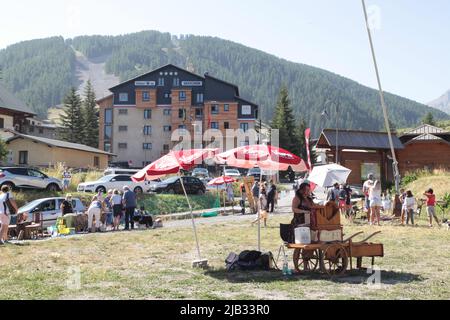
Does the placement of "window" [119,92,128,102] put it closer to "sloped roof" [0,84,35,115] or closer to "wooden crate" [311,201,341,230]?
"sloped roof" [0,84,35,115]

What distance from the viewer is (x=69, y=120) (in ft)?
289

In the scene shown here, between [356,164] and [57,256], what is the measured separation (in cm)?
3421

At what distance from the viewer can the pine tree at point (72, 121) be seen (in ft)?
283

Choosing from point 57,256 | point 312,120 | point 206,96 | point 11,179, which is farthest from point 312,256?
point 312,120

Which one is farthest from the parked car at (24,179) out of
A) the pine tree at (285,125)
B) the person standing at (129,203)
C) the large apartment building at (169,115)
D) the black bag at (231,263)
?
the pine tree at (285,125)

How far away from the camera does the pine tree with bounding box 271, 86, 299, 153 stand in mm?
77188

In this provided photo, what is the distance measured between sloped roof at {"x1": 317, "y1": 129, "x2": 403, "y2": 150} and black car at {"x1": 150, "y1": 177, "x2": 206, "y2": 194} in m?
11.8

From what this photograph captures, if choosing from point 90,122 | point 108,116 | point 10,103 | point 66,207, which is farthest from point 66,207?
point 90,122

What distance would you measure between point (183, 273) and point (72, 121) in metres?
81.0

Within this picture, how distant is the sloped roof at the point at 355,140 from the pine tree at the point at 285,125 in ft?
107

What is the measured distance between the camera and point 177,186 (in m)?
36.4

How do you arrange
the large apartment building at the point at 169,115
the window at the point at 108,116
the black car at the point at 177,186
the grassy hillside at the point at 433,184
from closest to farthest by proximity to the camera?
the grassy hillside at the point at 433,184 → the black car at the point at 177,186 → the large apartment building at the point at 169,115 → the window at the point at 108,116

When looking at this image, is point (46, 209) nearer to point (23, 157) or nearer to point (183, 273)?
point (183, 273)

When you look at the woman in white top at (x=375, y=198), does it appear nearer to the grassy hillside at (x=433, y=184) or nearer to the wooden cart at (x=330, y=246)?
the grassy hillside at (x=433, y=184)
